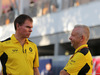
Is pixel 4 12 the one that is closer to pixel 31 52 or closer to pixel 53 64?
pixel 53 64

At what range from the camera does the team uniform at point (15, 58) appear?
12.1 feet

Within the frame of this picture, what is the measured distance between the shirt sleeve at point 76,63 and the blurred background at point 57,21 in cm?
885

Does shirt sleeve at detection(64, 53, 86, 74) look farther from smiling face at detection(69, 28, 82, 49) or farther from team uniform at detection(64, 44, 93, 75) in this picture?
smiling face at detection(69, 28, 82, 49)

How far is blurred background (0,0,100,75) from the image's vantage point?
44.3ft

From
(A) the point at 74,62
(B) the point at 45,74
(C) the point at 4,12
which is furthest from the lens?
(C) the point at 4,12

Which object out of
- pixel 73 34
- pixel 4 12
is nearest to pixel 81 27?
pixel 73 34

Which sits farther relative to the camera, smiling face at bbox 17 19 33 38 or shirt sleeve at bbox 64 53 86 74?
smiling face at bbox 17 19 33 38

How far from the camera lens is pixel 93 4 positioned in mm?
13828

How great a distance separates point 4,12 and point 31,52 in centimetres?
1677

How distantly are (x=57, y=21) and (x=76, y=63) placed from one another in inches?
504

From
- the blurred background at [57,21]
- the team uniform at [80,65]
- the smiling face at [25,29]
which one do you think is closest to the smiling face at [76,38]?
the team uniform at [80,65]

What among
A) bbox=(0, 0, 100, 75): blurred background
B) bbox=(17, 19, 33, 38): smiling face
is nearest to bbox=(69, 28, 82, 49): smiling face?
bbox=(17, 19, 33, 38): smiling face

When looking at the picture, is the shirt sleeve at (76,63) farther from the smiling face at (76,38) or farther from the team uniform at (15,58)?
the team uniform at (15,58)

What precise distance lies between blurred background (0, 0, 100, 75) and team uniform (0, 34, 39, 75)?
8125 mm
